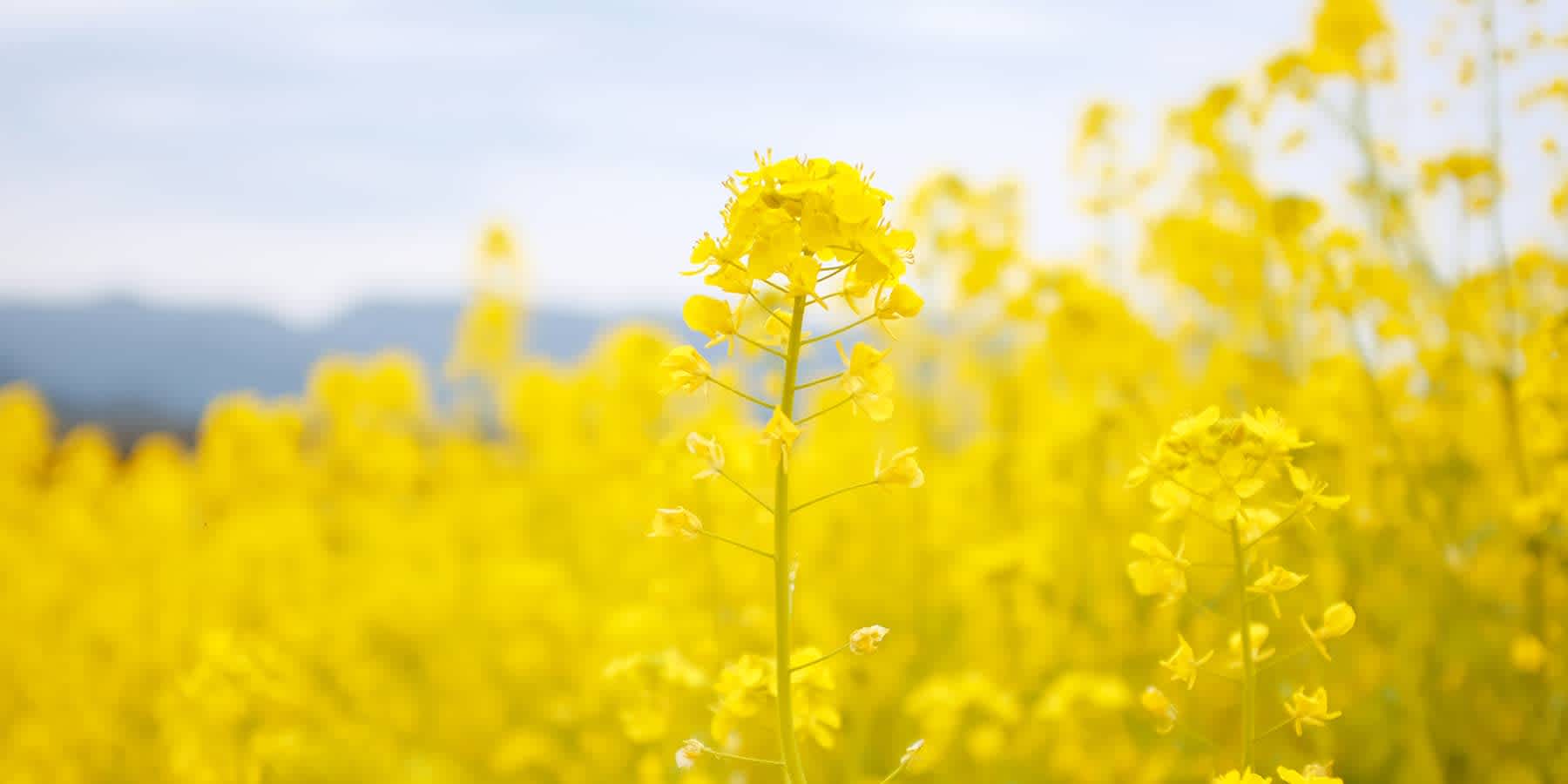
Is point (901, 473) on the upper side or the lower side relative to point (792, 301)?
lower

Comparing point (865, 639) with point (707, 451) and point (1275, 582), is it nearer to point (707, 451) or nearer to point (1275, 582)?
point (707, 451)

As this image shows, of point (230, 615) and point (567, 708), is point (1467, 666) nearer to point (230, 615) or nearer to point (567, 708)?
point (567, 708)

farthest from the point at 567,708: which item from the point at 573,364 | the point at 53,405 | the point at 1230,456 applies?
the point at 53,405

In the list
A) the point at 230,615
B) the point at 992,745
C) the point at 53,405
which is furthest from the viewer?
the point at 53,405

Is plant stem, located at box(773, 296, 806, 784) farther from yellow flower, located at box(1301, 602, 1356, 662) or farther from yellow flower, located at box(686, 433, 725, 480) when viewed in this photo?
yellow flower, located at box(1301, 602, 1356, 662)

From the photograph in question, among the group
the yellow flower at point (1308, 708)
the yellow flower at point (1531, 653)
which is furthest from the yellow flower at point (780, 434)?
the yellow flower at point (1531, 653)

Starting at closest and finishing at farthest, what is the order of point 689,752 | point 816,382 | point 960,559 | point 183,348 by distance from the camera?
point 816,382 → point 689,752 → point 960,559 → point 183,348

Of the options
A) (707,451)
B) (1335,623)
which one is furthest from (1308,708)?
(707,451)
